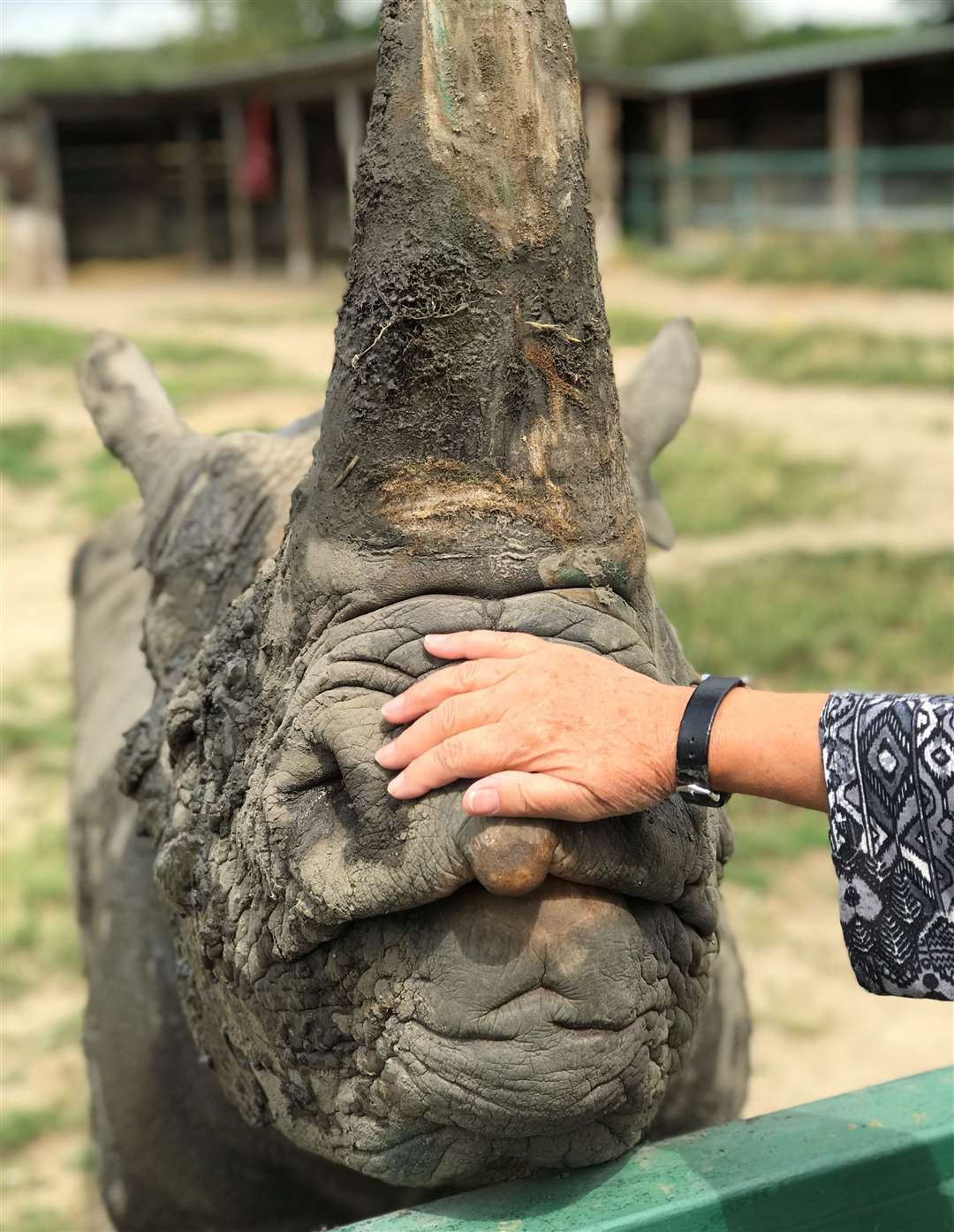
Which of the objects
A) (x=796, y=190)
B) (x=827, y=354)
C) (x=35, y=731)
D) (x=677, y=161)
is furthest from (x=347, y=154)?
(x=35, y=731)

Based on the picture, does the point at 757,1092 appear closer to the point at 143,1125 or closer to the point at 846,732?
the point at 143,1125

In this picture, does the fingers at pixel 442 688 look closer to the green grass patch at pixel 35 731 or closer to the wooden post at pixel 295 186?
the green grass patch at pixel 35 731

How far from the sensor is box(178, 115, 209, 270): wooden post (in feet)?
87.7

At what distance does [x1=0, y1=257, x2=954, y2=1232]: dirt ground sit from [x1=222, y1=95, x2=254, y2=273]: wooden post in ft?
6.79

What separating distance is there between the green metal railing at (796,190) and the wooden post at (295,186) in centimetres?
560

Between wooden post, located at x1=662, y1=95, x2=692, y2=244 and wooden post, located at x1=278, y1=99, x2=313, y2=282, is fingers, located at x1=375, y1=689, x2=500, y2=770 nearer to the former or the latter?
wooden post, located at x1=278, y1=99, x2=313, y2=282

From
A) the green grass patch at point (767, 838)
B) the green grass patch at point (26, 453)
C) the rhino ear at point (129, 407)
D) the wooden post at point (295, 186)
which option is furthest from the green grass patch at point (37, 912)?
the wooden post at point (295, 186)

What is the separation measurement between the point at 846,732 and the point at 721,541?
25.2 feet

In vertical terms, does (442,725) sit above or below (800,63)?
below

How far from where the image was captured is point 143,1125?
273 centimetres

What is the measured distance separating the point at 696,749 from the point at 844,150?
2298 cm

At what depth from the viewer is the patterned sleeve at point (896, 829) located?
1686 millimetres

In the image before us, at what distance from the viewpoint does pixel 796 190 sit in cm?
2541

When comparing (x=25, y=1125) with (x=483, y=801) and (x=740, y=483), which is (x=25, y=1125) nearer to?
(x=483, y=801)
